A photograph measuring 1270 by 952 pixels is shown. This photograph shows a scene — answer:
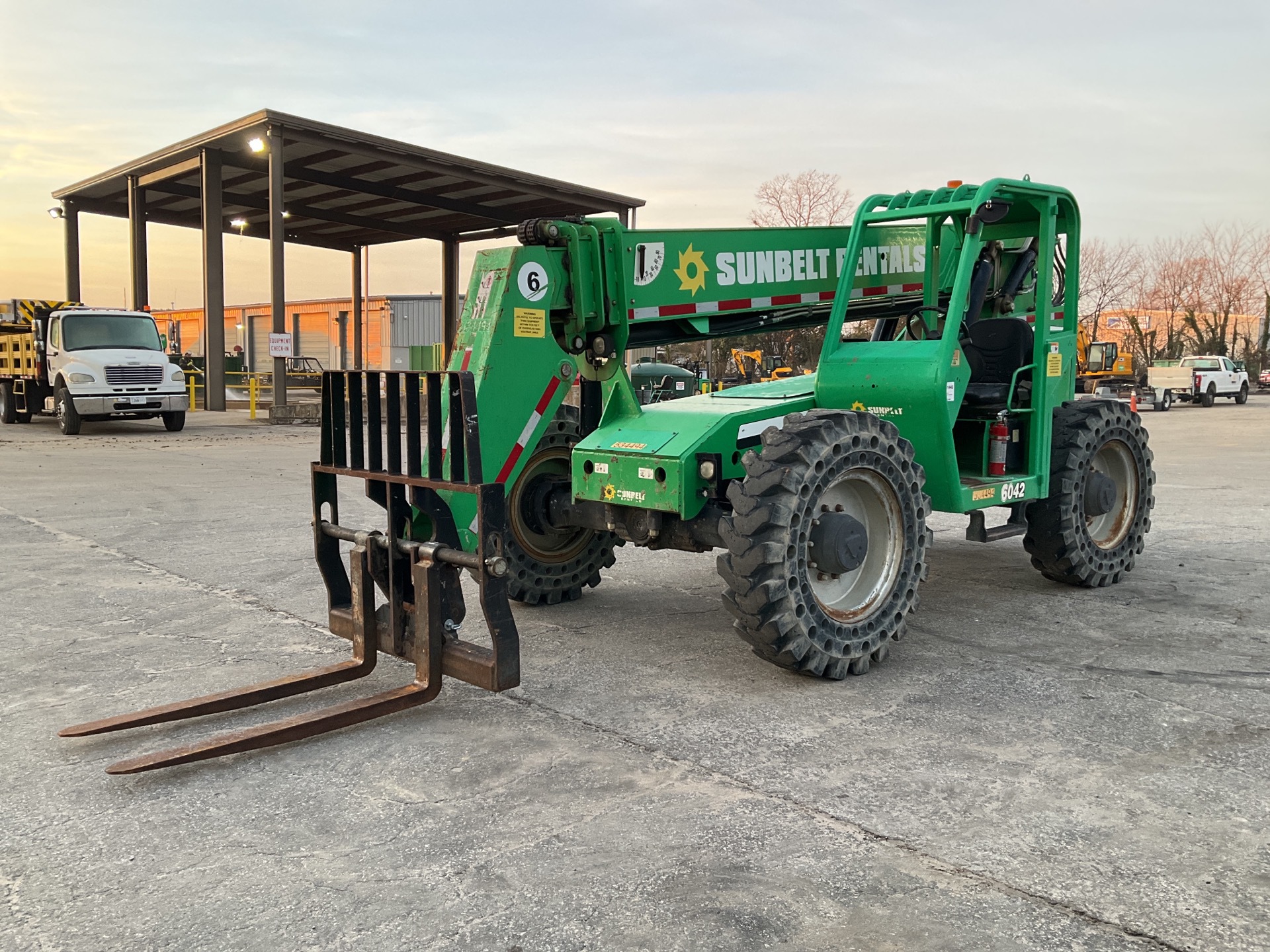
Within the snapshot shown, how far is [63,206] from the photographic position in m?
32.0

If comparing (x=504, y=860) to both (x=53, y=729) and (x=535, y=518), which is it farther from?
(x=535, y=518)

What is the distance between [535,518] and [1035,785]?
3.44 m

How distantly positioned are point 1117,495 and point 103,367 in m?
20.0

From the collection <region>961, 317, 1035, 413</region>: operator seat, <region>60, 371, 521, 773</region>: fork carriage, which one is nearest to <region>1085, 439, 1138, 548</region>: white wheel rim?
<region>961, 317, 1035, 413</region>: operator seat

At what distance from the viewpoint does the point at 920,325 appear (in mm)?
6758

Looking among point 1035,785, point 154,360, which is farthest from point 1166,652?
point 154,360

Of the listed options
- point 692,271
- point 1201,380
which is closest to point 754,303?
point 692,271

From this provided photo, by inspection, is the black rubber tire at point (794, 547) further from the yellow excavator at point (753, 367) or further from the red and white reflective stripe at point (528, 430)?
the yellow excavator at point (753, 367)

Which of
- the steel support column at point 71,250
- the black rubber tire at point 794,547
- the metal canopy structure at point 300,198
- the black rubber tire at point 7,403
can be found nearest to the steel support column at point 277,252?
the metal canopy structure at point 300,198

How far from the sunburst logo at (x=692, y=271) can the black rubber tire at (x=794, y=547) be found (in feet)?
3.83

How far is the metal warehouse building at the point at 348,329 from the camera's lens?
56500mm

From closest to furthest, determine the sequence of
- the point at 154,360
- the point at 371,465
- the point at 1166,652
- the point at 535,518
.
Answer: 1. the point at 371,465
2. the point at 1166,652
3. the point at 535,518
4. the point at 154,360

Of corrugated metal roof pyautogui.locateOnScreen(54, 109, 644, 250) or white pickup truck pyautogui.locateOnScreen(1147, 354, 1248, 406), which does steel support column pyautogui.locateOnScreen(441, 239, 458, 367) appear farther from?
white pickup truck pyautogui.locateOnScreen(1147, 354, 1248, 406)

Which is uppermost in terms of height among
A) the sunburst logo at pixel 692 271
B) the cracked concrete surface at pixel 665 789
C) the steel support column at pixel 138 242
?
the steel support column at pixel 138 242
